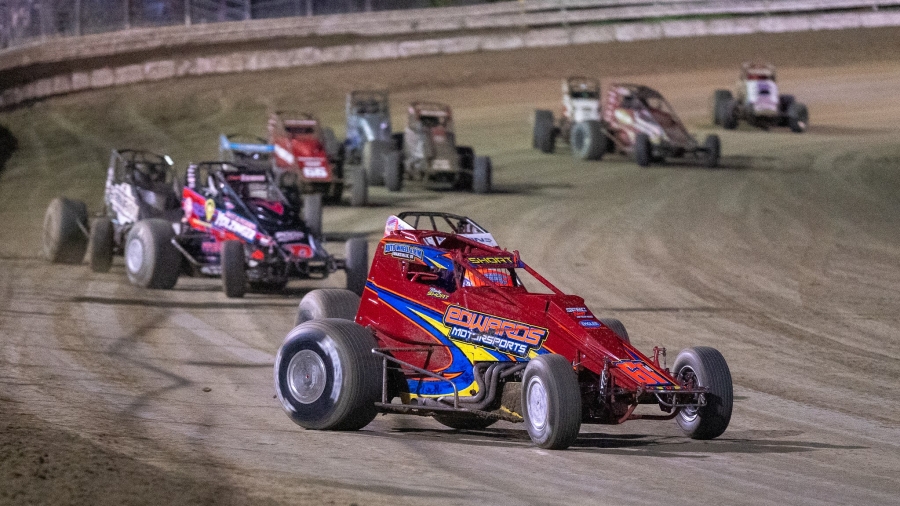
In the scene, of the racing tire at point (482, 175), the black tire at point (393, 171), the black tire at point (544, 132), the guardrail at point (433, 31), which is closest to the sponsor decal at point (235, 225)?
the black tire at point (393, 171)

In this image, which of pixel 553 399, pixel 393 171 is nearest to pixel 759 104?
pixel 393 171

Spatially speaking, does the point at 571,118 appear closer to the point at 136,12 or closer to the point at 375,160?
the point at 375,160

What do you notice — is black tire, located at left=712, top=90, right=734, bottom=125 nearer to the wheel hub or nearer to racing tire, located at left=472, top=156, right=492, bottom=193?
→ racing tire, located at left=472, top=156, right=492, bottom=193

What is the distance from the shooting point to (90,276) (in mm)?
20484

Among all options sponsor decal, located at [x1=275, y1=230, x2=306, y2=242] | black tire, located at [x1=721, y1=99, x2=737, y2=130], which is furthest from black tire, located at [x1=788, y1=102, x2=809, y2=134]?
sponsor decal, located at [x1=275, y1=230, x2=306, y2=242]

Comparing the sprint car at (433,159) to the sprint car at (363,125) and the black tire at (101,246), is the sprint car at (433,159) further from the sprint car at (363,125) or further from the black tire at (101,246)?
the black tire at (101,246)

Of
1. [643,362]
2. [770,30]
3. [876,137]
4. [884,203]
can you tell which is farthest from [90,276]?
[770,30]

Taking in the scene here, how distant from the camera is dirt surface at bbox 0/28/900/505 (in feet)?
29.2

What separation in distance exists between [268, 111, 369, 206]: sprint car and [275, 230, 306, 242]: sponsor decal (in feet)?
27.1

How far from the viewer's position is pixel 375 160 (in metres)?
29.9

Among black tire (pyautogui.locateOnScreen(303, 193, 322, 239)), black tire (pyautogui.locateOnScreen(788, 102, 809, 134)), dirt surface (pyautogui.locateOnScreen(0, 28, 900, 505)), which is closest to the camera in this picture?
dirt surface (pyautogui.locateOnScreen(0, 28, 900, 505))

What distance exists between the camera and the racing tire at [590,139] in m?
33.5

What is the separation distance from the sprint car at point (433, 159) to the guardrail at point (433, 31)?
55.6ft

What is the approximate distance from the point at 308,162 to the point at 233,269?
9.59 meters
